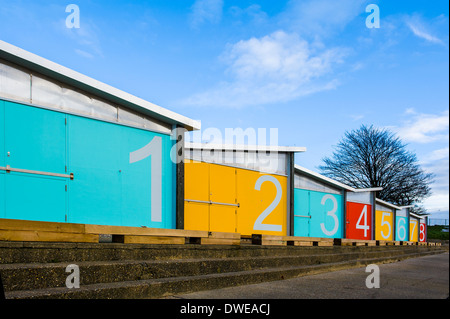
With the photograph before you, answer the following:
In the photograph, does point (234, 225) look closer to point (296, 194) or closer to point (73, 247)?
point (296, 194)

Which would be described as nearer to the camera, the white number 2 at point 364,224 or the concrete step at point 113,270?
the concrete step at point 113,270

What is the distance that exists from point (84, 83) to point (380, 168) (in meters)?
30.1

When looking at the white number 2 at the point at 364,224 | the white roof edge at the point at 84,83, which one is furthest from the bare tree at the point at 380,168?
the white roof edge at the point at 84,83

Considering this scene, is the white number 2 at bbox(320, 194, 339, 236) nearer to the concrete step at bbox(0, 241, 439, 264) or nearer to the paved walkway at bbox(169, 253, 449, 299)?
the concrete step at bbox(0, 241, 439, 264)

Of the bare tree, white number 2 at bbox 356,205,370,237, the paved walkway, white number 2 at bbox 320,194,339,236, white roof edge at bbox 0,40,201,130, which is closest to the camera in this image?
the paved walkway

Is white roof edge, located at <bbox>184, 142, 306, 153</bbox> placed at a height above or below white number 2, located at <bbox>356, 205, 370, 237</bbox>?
above

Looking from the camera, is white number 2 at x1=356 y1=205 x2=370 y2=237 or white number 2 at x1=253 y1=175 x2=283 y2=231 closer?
white number 2 at x1=253 y1=175 x2=283 y2=231

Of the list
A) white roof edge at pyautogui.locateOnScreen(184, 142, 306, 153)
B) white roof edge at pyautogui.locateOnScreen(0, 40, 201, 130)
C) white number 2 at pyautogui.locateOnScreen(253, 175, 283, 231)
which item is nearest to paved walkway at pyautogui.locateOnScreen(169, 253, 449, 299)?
white roof edge at pyautogui.locateOnScreen(0, 40, 201, 130)

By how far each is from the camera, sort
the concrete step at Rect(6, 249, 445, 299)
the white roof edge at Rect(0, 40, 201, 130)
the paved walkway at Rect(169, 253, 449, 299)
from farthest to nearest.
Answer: the white roof edge at Rect(0, 40, 201, 130)
the paved walkway at Rect(169, 253, 449, 299)
the concrete step at Rect(6, 249, 445, 299)

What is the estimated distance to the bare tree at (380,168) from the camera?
33.1 metres

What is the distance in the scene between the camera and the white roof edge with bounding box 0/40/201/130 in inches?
273

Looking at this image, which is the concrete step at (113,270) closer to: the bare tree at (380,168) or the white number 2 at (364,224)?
the white number 2 at (364,224)

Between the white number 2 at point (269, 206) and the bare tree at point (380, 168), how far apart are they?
20.4m

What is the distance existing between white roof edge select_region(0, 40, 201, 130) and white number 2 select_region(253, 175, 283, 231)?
4.57m
